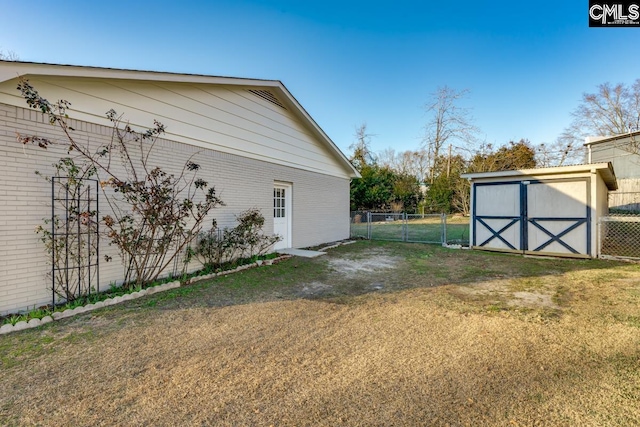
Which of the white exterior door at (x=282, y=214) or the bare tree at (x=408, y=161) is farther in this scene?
the bare tree at (x=408, y=161)

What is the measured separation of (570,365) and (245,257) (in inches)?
263

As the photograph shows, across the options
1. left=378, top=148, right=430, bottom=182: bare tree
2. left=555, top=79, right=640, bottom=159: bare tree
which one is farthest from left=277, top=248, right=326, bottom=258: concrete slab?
left=555, top=79, right=640, bottom=159: bare tree

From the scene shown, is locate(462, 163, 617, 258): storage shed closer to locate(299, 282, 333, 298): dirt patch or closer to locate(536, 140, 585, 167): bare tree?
locate(299, 282, 333, 298): dirt patch

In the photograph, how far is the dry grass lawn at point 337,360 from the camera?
2.13 m

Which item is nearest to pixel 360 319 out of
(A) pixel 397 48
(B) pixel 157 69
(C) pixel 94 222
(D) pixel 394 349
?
(D) pixel 394 349

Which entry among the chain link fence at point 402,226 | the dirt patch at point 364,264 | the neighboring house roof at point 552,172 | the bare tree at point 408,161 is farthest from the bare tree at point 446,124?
the dirt patch at point 364,264

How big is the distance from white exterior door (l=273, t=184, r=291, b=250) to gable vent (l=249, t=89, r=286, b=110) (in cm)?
256

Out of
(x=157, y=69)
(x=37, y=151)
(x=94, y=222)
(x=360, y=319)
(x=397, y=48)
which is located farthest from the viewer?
(x=397, y=48)

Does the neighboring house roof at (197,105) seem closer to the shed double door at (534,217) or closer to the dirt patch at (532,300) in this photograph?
the shed double door at (534,217)

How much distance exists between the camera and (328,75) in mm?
13609

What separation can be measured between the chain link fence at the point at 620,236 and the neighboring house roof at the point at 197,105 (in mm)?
8652

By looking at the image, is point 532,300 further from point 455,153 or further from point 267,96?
point 455,153

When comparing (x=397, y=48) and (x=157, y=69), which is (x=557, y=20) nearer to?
(x=397, y=48)

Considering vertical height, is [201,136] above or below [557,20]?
below
